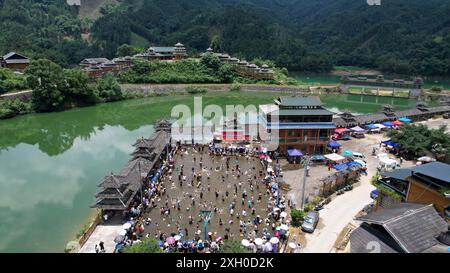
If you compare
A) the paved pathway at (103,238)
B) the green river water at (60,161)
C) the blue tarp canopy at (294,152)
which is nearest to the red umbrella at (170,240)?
the paved pathway at (103,238)

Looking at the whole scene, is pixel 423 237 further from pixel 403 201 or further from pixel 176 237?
pixel 176 237

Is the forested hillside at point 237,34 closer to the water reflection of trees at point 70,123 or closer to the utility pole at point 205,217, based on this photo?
the water reflection of trees at point 70,123

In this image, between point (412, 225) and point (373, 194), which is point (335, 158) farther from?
point (412, 225)

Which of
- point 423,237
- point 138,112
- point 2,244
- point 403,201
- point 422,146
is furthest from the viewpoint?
point 138,112

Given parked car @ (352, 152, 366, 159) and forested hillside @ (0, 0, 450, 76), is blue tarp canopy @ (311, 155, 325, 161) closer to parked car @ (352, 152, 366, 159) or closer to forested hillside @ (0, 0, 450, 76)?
parked car @ (352, 152, 366, 159)

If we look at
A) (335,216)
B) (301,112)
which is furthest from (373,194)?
(301,112)
